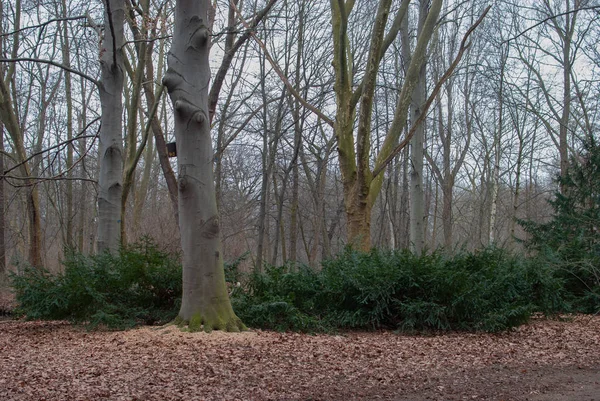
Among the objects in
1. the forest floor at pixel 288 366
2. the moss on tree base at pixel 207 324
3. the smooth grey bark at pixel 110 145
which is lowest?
the forest floor at pixel 288 366

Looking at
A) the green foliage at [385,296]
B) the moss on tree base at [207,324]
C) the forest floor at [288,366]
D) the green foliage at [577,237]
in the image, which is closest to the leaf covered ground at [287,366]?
the forest floor at [288,366]

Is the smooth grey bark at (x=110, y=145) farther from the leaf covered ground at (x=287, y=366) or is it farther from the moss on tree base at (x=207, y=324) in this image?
the moss on tree base at (x=207, y=324)

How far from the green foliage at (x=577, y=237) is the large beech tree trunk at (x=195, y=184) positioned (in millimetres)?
6485

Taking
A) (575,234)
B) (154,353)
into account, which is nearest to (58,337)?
(154,353)

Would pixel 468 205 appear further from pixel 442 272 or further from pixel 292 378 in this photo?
pixel 292 378

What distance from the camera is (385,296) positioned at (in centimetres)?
836

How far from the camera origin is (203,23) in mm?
7297

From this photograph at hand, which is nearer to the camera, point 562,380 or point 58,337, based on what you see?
point 562,380

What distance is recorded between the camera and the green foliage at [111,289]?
8.02 meters

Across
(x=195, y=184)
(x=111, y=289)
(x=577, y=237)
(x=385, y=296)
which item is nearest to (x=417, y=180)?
(x=577, y=237)

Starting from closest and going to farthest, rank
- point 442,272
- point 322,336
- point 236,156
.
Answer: point 322,336, point 442,272, point 236,156

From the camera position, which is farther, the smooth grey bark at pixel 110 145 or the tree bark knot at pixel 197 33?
the smooth grey bark at pixel 110 145

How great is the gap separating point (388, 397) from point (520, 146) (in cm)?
2518

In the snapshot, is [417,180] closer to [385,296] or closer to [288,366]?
[385,296]
